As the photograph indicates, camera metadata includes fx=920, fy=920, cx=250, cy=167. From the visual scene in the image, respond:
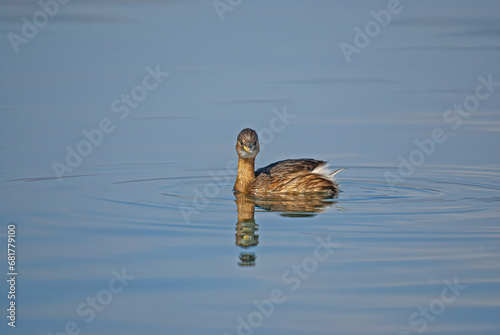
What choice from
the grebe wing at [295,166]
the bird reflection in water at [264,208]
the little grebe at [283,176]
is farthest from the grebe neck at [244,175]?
the grebe wing at [295,166]

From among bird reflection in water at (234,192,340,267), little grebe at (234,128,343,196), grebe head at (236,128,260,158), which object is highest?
grebe head at (236,128,260,158)

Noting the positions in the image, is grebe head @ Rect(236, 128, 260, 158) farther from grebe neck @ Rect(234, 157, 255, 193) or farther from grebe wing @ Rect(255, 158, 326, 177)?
grebe wing @ Rect(255, 158, 326, 177)

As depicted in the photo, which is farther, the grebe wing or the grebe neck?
the grebe neck

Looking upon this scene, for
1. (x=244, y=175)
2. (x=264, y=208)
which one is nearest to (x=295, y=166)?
(x=244, y=175)

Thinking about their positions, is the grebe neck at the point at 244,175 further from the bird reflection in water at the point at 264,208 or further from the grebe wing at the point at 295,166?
the grebe wing at the point at 295,166

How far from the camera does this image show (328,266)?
8125mm

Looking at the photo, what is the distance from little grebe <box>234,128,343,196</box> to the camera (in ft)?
38.7

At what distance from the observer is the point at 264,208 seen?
10.9m

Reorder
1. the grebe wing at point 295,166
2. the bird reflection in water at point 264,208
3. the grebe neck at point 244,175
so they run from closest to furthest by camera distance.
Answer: the bird reflection in water at point 264,208 < the grebe wing at point 295,166 < the grebe neck at point 244,175

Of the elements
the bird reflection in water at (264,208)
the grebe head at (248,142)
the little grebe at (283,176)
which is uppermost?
the grebe head at (248,142)

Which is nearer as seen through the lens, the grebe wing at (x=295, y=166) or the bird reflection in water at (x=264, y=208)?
the bird reflection in water at (x=264, y=208)

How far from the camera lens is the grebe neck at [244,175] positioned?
12.0 m

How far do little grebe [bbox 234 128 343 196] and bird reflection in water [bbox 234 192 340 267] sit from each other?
11cm

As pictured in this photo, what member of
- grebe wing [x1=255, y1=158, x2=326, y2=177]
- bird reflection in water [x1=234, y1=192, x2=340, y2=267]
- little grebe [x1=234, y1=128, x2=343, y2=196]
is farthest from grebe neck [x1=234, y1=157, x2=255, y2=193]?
grebe wing [x1=255, y1=158, x2=326, y2=177]
